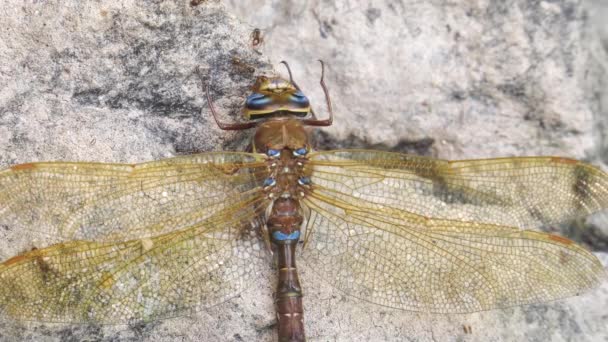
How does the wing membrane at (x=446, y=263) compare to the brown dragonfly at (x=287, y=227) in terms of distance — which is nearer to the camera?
the brown dragonfly at (x=287, y=227)

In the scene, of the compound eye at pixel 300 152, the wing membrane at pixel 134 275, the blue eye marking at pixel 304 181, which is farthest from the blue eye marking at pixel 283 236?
the compound eye at pixel 300 152

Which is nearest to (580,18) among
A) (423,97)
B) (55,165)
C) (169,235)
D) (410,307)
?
(423,97)

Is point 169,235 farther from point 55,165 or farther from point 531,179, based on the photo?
point 531,179

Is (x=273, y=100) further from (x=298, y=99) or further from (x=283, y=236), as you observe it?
(x=283, y=236)

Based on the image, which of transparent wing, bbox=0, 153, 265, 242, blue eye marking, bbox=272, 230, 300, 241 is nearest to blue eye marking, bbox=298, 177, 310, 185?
blue eye marking, bbox=272, 230, 300, 241

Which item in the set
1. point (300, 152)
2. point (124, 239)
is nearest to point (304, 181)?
point (300, 152)

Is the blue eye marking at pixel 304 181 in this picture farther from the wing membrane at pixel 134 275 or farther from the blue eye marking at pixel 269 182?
the wing membrane at pixel 134 275
